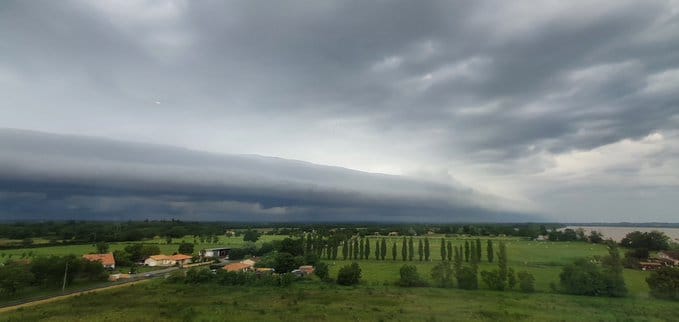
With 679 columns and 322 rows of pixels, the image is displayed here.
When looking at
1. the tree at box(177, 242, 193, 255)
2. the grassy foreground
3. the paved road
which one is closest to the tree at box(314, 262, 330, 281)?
the grassy foreground

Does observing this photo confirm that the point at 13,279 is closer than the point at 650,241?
Yes

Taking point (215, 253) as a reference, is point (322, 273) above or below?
above

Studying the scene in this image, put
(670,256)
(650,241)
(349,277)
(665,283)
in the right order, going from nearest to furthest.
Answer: (665,283) < (349,277) < (670,256) < (650,241)

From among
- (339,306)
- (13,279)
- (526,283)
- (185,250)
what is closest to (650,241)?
(526,283)

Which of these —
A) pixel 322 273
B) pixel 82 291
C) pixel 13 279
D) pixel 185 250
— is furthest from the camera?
pixel 185 250

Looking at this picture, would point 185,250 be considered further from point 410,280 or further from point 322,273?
point 410,280

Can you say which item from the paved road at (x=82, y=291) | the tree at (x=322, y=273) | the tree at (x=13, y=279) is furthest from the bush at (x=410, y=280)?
the tree at (x=13, y=279)
